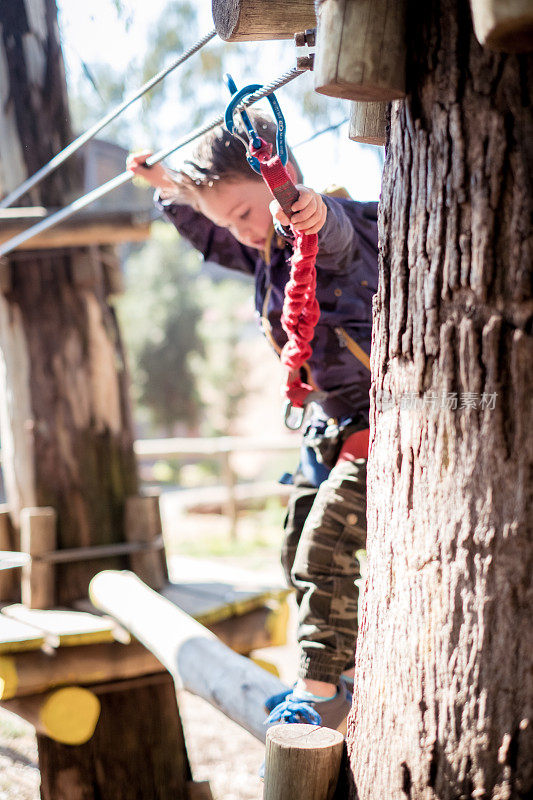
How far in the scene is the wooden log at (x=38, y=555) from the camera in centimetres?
A: 280

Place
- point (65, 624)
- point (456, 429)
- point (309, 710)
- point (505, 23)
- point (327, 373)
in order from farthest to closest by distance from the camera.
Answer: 1. point (65, 624)
2. point (327, 373)
3. point (309, 710)
4. point (456, 429)
5. point (505, 23)

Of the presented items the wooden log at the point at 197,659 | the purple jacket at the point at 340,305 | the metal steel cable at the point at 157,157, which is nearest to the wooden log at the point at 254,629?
the wooden log at the point at 197,659

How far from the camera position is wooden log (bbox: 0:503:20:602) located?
113 inches

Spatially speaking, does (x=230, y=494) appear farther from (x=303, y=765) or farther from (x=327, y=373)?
(x=303, y=765)

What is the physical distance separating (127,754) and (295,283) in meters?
2.10

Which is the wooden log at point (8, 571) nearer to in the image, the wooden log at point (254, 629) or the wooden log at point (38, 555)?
the wooden log at point (38, 555)

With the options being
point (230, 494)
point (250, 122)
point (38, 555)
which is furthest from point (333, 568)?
point (230, 494)

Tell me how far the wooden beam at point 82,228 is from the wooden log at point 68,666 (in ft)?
4.38

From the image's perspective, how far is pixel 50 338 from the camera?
2.94m

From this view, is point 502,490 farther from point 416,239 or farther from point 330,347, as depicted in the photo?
point 330,347

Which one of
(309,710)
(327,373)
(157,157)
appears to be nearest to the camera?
(309,710)

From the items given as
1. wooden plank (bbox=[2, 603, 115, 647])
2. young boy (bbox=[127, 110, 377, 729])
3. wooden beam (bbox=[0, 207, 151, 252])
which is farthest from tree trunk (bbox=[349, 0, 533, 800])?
wooden beam (bbox=[0, 207, 151, 252])

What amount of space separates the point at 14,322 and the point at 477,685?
7.92 feet

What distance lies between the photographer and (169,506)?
10070 mm
